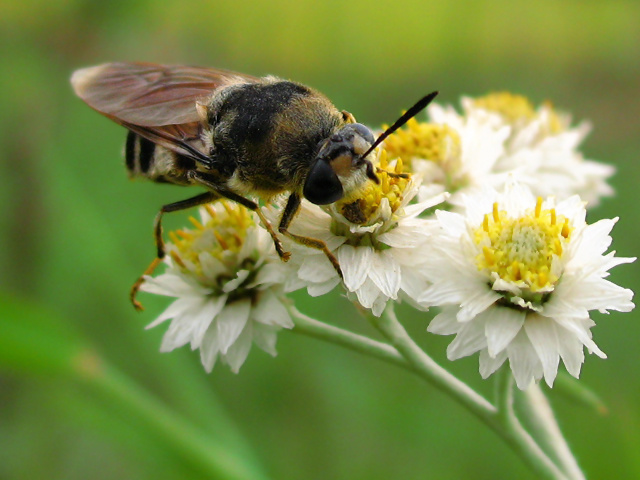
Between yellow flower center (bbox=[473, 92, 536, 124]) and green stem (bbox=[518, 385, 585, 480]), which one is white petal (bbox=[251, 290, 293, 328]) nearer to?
green stem (bbox=[518, 385, 585, 480])

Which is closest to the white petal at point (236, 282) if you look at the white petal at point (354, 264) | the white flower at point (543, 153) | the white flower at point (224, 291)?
the white flower at point (224, 291)

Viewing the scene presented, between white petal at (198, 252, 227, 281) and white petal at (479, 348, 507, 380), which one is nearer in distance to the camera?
white petal at (479, 348, 507, 380)

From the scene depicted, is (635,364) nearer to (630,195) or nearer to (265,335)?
(630,195)

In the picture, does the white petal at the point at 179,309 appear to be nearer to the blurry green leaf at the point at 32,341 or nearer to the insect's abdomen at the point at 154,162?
the insect's abdomen at the point at 154,162

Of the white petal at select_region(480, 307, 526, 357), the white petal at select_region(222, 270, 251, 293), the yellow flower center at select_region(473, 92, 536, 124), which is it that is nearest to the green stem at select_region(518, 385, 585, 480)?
the white petal at select_region(480, 307, 526, 357)

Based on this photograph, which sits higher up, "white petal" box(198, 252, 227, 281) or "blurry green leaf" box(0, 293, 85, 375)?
"white petal" box(198, 252, 227, 281)

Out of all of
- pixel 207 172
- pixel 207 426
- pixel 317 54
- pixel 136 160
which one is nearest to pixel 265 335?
pixel 207 172
